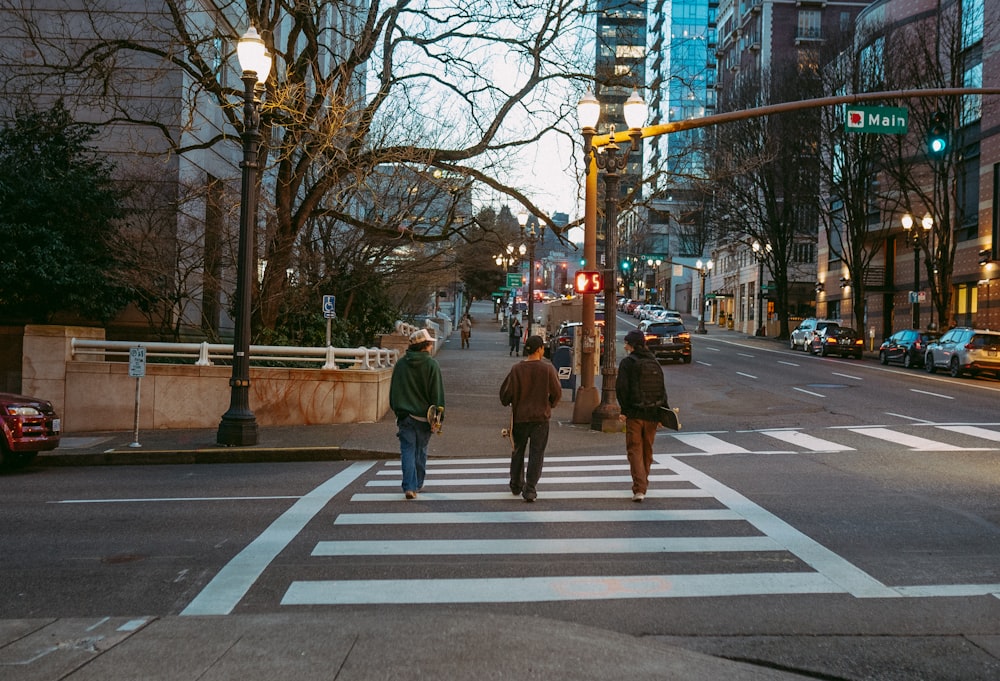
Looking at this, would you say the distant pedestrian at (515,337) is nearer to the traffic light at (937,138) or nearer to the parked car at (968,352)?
the parked car at (968,352)

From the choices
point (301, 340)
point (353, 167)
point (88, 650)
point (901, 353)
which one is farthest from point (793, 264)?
point (88, 650)

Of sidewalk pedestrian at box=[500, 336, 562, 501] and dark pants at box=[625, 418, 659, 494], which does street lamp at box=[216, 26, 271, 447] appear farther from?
dark pants at box=[625, 418, 659, 494]

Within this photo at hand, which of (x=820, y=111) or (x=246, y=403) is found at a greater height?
(x=820, y=111)

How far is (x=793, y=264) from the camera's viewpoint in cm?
7656

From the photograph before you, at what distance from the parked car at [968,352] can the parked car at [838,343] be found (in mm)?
10698

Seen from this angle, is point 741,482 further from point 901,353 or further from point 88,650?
point 901,353

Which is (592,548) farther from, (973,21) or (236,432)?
(973,21)

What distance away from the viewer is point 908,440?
14.3 meters

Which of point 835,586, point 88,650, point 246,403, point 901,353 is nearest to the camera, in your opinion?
point 88,650

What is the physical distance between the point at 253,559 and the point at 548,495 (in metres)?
3.80

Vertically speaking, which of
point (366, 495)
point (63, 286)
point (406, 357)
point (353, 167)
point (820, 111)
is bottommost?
point (366, 495)

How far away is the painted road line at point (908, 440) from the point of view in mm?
13179

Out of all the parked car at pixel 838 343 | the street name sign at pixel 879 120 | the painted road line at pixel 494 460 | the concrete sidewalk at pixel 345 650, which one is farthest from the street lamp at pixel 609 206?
the parked car at pixel 838 343

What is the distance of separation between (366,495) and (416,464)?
773mm
